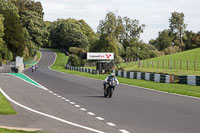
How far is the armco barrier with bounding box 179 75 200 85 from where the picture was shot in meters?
31.5

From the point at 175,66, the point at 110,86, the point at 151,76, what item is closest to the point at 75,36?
the point at 175,66

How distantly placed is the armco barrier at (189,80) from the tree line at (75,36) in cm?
6739

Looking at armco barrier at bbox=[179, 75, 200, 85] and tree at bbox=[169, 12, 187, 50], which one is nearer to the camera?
armco barrier at bbox=[179, 75, 200, 85]

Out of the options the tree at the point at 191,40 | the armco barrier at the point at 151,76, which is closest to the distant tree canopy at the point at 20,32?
the tree at the point at 191,40

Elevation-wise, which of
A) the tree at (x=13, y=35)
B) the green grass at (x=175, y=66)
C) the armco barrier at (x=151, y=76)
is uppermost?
the tree at (x=13, y=35)

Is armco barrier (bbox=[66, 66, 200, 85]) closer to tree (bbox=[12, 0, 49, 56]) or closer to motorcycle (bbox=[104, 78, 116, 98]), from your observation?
motorcycle (bbox=[104, 78, 116, 98])

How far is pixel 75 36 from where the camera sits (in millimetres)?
155000

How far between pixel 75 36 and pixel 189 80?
123741 mm

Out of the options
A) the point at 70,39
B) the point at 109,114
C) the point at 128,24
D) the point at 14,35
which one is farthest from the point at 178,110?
the point at 70,39

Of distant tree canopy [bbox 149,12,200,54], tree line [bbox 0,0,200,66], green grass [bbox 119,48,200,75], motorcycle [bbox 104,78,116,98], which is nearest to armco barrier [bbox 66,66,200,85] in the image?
green grass [bbox 119,48,200,75]

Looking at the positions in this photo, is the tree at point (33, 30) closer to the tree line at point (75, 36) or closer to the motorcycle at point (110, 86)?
the tree line at point (75, 36)

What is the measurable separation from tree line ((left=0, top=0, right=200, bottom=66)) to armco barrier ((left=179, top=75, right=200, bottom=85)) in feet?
221

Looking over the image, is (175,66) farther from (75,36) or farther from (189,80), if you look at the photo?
(75,36)

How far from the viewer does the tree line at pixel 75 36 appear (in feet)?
357
